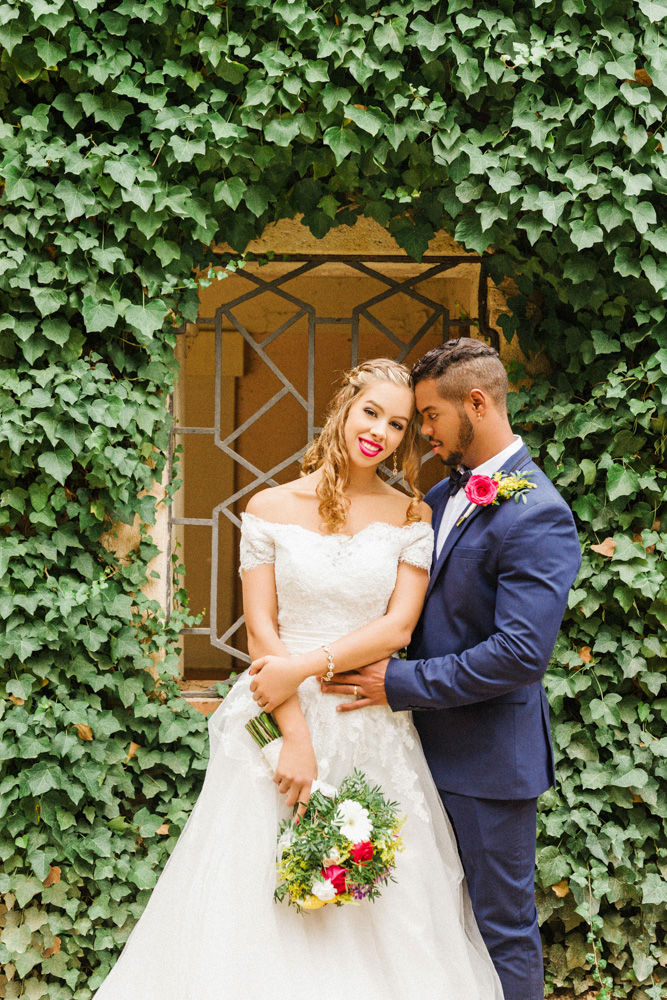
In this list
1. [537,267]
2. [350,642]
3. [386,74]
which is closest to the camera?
[350,642]

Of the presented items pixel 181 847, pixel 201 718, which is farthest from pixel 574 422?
pixel 181 847

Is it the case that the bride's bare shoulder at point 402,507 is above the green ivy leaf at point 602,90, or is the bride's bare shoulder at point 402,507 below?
below

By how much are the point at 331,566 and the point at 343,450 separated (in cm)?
34

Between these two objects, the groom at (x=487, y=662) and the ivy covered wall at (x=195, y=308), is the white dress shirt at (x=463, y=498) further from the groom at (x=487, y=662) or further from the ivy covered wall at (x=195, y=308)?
the ivy covered wall at (x=195, y=308)

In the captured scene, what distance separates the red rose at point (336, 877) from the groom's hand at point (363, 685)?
408 mm

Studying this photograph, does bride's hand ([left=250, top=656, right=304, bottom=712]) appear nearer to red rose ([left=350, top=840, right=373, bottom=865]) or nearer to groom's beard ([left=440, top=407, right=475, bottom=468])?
red rose ([left=350, top=840, right=373, bottom=865])

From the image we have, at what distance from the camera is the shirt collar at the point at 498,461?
2.37m

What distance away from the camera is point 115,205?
116 inches

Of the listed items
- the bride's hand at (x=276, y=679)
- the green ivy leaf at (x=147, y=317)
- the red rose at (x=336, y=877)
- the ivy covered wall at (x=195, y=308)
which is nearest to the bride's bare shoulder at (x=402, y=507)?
the bride's hand at (x=276, y=679)

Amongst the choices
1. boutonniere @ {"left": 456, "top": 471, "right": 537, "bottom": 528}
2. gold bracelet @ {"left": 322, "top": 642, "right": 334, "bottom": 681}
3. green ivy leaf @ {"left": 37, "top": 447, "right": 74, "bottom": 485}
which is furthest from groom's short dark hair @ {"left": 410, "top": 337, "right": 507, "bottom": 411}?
green ivy leaf @ {"left": 37, "top": 447, "right": 74, "bottom": 485}

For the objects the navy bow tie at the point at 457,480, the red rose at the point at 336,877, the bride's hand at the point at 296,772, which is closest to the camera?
the red rose at the point at 336,877

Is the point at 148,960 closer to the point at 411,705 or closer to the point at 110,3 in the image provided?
the point at 411,705

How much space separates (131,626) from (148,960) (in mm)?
1243

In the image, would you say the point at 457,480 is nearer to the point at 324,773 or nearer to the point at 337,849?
the point at 324,773
